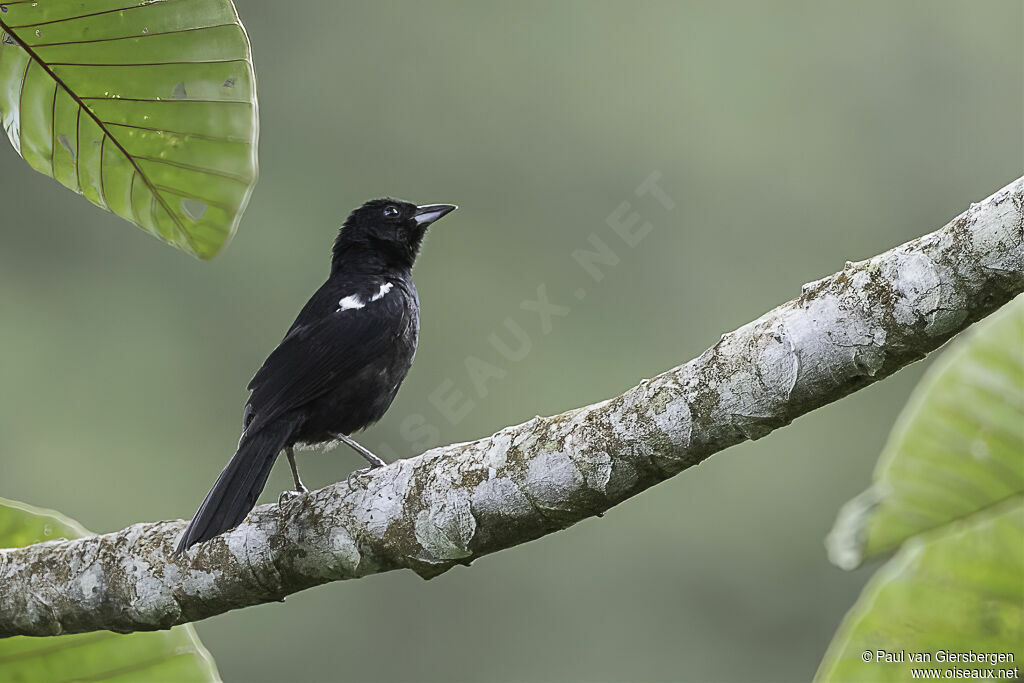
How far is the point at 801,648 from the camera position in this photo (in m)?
11.9

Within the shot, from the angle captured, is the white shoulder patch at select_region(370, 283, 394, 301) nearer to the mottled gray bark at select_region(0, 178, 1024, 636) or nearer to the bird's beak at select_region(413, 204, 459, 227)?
the bird's beak at select_region(413, 204, 459, 227)

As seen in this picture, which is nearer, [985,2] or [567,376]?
[567,376]

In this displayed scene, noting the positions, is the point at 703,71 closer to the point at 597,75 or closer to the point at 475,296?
the point at 597,75

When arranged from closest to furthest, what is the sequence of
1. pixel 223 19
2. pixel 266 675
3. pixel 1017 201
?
pixel 1017 201, pixel 223 19, pixel 266 675

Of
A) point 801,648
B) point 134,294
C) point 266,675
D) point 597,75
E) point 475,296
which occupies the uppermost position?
point 134,294

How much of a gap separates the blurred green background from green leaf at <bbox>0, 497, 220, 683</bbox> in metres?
8.34

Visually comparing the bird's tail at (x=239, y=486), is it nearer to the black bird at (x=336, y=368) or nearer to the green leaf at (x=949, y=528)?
the black bird at (x=336, y=368)

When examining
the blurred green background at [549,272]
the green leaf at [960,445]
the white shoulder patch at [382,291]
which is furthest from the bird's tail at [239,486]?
the blurred green background at [549,272]

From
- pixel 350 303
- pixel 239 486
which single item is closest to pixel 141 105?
pixel 239 486

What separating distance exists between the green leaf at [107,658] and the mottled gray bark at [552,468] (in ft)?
0.39

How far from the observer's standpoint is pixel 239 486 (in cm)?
234

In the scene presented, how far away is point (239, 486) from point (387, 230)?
1.29m

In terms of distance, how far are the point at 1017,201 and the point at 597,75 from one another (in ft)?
43.8

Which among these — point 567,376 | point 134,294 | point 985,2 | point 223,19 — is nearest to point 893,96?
point 985,2
